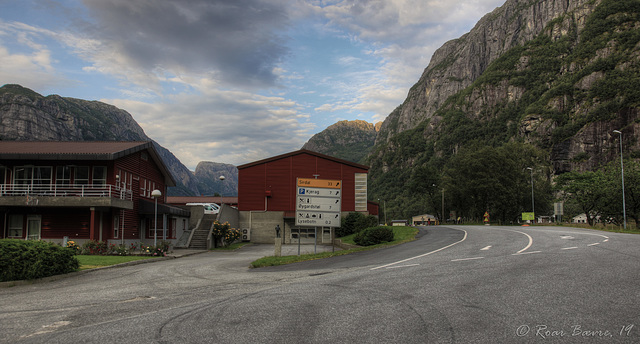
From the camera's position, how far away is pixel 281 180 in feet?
155

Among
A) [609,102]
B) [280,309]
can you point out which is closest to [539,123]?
[609,102]

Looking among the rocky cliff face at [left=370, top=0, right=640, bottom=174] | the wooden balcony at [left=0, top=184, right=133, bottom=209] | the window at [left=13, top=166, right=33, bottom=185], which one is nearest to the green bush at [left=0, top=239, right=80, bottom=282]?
the wooden balcony at [left=0, top=184, right=133, bottom=209]

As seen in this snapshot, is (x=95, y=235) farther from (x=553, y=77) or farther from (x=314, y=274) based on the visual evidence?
(x=553, y=77)

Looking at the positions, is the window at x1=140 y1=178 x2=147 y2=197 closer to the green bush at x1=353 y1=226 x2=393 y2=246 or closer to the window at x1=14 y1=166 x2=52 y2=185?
the window at x1=14 y1=166 x2=52 y2=185

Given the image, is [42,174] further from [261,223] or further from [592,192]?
[592,192]

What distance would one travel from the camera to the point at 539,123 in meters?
155

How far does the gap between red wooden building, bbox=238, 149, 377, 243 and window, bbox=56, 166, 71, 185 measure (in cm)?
1858

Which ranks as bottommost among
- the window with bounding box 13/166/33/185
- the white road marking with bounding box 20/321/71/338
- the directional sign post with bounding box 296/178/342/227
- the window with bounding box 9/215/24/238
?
the white road marking with bounding box 20/321/71/338

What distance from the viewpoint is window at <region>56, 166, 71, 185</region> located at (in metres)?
30.6

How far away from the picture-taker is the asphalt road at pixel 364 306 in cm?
663

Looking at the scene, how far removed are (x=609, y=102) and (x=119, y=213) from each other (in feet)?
498

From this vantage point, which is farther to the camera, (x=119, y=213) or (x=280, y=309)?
(x=119, y=213)

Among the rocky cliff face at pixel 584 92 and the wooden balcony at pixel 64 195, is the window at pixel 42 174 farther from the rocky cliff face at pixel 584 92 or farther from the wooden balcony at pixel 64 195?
the rocky cliff face at pixel 584 92

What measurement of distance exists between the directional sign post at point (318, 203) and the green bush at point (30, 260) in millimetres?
10157
